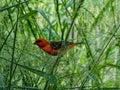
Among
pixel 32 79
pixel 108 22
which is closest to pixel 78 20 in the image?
pixel 108 22

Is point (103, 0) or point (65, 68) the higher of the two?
point (103, 0)

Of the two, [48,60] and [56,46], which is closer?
[48,60]

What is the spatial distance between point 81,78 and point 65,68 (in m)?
0.06

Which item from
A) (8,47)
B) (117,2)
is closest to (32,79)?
(8,47)

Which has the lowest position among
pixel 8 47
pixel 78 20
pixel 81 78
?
pixel 81 78

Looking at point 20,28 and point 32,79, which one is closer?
point 32,79

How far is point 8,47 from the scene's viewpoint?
1069 millimetres

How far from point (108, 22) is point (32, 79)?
0.43 meters

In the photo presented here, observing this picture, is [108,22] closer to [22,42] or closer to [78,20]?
[78,20]

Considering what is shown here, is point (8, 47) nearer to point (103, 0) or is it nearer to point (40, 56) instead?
point (40, 56)

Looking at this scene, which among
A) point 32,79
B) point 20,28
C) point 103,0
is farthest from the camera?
point 103,0

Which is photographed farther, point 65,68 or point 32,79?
point 32,79

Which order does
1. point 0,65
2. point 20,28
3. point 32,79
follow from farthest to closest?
1. point 20,28
2. point 32,79
3. point 0,65

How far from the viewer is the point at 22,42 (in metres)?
1.06
